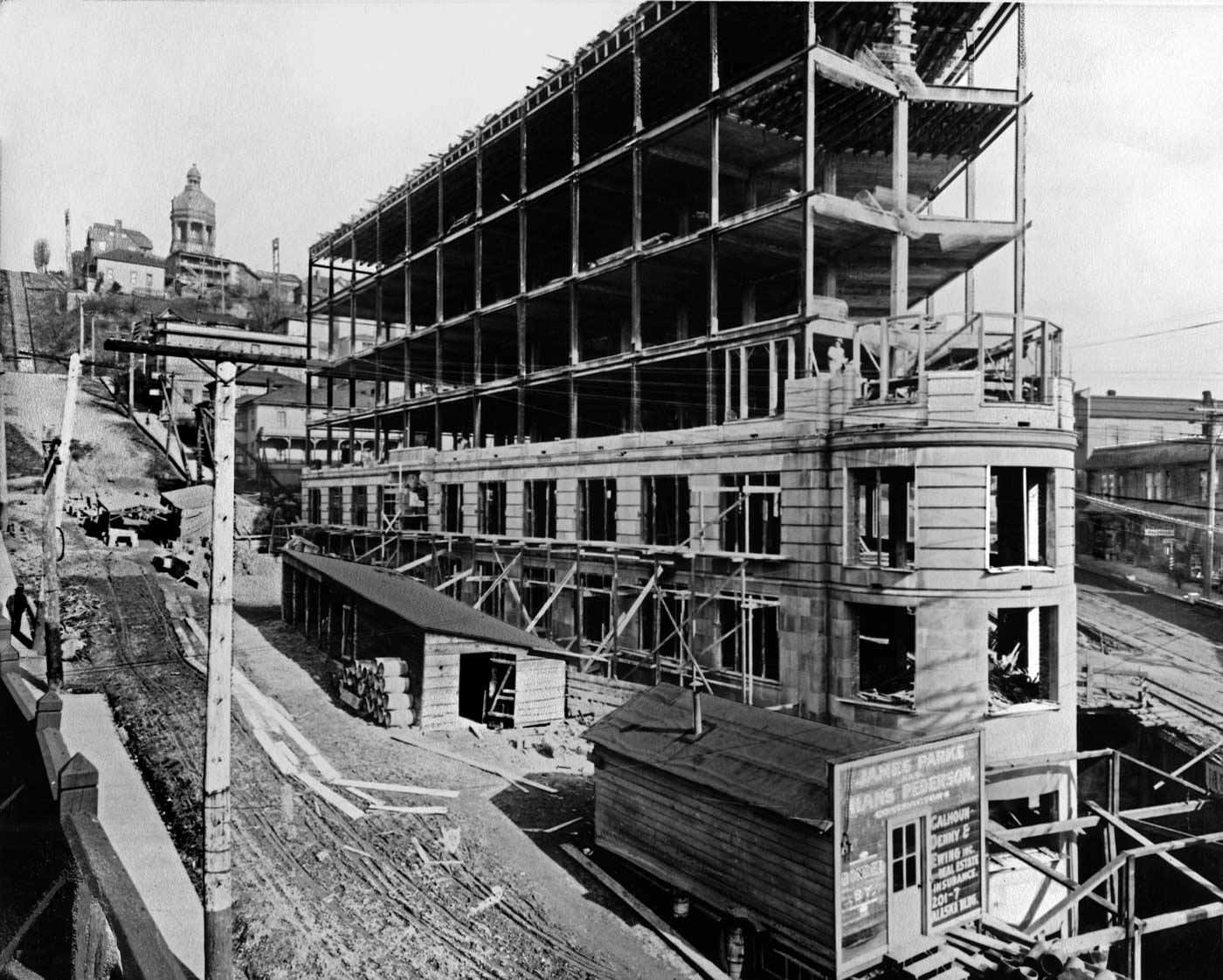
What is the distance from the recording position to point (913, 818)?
12.5 m

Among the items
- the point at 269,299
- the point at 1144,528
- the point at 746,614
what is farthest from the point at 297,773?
the point at 269,299

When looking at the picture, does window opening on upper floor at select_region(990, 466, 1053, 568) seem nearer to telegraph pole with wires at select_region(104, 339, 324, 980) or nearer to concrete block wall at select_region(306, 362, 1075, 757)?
concrete block wall at select_region(306, 362, 1075, 757)

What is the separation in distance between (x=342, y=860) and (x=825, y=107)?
2430cm

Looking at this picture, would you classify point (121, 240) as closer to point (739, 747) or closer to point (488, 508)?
point (488, 508)

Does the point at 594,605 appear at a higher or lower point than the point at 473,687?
higher

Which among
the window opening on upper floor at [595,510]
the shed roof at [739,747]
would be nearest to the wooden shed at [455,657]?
the window opening on upper floor at [595,510]

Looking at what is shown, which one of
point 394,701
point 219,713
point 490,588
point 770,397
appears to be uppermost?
point 770,397

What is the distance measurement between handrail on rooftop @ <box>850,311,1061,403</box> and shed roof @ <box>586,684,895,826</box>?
8671 millimetres

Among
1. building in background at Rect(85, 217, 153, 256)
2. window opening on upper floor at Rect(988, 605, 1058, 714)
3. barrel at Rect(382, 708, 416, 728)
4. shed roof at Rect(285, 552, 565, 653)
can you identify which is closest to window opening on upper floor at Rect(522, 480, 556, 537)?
shed roof at Rect(285, 552, 565, 653)

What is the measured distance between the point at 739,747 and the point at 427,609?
12955mm

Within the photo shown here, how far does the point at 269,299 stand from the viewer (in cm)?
10231

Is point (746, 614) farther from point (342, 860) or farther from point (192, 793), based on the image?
point (192, 793)

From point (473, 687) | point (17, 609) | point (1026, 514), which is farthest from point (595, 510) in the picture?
point (17, 609)

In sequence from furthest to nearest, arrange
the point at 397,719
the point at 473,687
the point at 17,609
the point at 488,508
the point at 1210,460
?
the point at 488,508, the point at 1210,460, the point at 17,609, the point at 473,687, the point at 397,719
